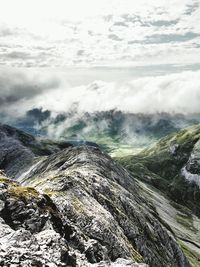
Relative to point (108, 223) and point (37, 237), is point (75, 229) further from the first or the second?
point (108, 223)

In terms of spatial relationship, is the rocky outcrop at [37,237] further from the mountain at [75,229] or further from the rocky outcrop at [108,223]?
the rocky outcrop at [108,223]

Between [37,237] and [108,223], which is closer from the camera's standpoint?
[37,237]

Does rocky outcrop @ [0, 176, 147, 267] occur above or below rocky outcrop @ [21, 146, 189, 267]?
above

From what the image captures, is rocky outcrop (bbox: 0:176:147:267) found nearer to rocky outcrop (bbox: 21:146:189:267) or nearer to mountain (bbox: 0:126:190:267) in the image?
mountain (bbox: 0:126:190:267)

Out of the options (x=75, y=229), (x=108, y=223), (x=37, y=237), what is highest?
(x=37, y=237)

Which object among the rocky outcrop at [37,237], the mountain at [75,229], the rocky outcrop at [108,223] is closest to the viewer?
the rocky outcrop at [37,237]

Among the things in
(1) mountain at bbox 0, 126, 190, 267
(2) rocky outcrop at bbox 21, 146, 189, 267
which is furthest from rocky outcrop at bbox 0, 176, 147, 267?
(2) rocky outcrop at bbox 21, 146, 189, 267

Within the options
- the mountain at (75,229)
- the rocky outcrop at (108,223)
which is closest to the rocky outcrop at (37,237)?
the mountain at (75,229)

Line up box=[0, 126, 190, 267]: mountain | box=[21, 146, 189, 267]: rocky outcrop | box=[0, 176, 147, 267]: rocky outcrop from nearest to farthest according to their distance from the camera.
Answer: box=[0, 176, 147, 267]: rocky outcrop < box=[0, 126, 190, 267]: mountain < box=[21, 146, 189, 267]: rocky outcrop

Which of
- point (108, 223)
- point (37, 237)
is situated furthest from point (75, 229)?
point (108, 223)

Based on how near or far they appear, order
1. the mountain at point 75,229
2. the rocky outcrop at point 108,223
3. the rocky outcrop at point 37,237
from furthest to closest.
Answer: the rocky outcrop at point 108,223
the mountain at point 75,229
the rocky outcrop at point 37,237

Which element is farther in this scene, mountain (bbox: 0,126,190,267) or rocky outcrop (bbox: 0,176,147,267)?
mountain (bbox: 0,126,190,267)

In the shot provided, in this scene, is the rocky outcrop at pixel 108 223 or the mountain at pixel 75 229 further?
the rocky outcrop at pixel 108 223

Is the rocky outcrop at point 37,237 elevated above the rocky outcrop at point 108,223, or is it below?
above
